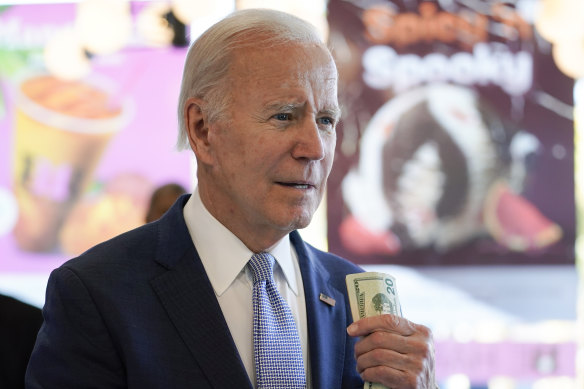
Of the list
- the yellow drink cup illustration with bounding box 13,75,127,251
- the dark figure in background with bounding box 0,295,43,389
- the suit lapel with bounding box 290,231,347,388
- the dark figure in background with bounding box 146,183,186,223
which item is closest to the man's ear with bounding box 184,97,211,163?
the suit lapel with bounding box 290,231,347,388

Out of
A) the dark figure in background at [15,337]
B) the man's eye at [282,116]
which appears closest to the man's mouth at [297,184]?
the man's eye at [282,116]

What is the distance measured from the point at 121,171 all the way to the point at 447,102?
6.80 feet

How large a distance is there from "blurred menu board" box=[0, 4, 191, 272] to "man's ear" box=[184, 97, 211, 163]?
3.03 metres

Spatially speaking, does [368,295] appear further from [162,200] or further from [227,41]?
[162,200]

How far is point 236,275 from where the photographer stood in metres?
1.78

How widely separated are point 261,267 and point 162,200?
2.14 metres

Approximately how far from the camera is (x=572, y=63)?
15.6 feet

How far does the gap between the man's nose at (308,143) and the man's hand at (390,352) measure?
370 millimetres

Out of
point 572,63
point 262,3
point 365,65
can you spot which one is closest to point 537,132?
point 572,63

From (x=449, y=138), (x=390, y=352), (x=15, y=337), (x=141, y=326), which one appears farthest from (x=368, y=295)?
(x=449, y=138)

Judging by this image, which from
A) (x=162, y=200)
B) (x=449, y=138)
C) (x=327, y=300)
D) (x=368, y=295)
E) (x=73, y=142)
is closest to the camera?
(x=368, y=295)

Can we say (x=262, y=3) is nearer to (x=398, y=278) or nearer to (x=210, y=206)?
(x=398, y=278)

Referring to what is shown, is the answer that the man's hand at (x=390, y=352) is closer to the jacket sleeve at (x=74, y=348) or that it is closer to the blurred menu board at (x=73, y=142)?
the jacket sleeve at (x=74, y=348)

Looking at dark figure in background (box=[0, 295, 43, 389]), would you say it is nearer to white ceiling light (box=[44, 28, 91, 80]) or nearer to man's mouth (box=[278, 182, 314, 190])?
man's mouth (box=[278, 182, 314, 190])
